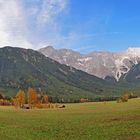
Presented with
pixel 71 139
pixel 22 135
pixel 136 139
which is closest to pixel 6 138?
pixel 22 135

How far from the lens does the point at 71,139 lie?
154ft

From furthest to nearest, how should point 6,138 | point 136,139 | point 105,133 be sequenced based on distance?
1. point 105,133
2. point 6,138
3. point 136,139

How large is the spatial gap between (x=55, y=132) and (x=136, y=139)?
15.4m

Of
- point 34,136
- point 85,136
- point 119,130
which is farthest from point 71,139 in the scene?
point 119,130

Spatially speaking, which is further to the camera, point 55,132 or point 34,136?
point 55,132

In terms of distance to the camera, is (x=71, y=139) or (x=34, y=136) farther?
(x=34, y=136)

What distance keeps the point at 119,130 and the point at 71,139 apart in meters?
9.98

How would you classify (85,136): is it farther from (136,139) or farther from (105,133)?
(136,139)

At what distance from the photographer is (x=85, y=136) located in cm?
4903

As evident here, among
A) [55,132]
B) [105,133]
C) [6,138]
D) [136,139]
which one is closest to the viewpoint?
[136,139]

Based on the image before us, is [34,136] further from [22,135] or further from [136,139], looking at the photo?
[136,139]

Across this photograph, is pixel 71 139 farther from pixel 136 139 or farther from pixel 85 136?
pixel 136 139

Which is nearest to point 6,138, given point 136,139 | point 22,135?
point 22,135

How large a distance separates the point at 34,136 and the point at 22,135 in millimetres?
2165
